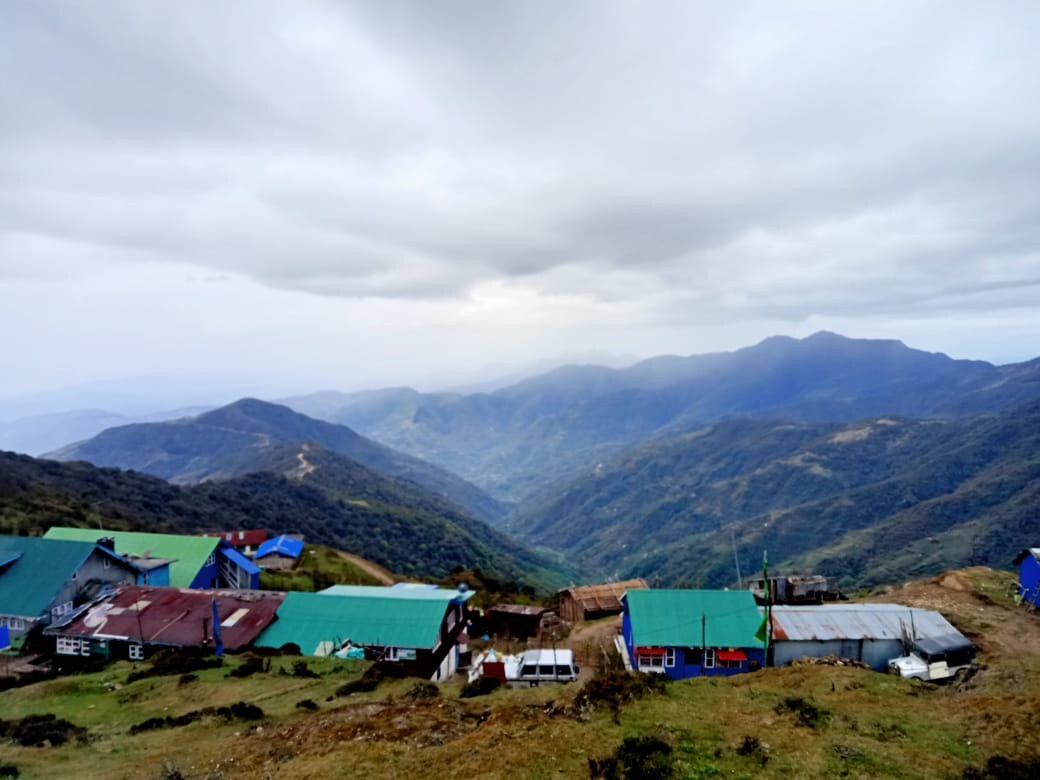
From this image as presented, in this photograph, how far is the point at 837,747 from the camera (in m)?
15.8

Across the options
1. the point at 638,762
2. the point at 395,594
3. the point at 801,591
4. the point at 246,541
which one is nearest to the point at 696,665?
the point at 801,591

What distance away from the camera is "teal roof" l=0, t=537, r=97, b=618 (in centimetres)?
3366

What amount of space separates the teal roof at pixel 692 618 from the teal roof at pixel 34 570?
33.3 meters

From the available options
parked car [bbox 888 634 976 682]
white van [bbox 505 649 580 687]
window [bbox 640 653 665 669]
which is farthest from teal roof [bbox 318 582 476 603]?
parked car [bbox 888 634 976 682]

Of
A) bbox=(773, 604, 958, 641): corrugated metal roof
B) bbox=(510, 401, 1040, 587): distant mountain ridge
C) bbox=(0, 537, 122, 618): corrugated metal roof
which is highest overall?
bbox=(0, 537, 122, 618): corrugated metal roof

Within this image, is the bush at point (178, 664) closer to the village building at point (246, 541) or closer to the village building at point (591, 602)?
the village building at point (591, 602)

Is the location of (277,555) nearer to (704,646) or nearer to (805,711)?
(704,646)

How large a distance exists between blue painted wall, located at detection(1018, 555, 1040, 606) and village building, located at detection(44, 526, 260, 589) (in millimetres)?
55049

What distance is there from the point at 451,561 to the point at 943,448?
166961 mm

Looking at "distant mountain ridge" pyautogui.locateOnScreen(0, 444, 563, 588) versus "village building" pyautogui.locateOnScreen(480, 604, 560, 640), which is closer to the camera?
"village building" pyautogui.locateOnScreen(480, 604, 560, 640)

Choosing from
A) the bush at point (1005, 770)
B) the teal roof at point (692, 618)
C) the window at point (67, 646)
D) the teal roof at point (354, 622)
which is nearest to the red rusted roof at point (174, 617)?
the window at point (67, 646)

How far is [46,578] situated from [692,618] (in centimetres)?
3763

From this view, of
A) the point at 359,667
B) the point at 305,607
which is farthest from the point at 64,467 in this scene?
the point at 359,667

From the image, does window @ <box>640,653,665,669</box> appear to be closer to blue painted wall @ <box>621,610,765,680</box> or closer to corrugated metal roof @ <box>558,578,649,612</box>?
blue painted wall @ <box>621,610,765,680</box>
